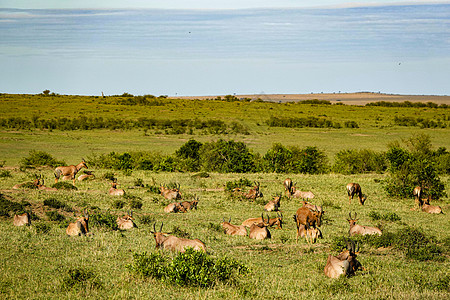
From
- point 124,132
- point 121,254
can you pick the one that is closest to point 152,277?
point 121,254

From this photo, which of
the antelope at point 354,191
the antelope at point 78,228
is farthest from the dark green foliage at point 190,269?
the antelope at point 354,191

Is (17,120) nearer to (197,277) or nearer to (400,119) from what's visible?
(400,119)

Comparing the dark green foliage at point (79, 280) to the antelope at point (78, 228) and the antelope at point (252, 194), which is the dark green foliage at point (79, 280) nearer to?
the antelope at point (78, 228)

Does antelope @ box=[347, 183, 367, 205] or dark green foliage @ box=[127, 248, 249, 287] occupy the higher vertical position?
dark green foliage @ box=[127, 248, 249, 287]

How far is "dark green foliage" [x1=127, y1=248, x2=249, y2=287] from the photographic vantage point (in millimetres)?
8789

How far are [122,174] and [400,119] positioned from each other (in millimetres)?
69003

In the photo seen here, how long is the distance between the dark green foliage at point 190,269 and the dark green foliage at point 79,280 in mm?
787

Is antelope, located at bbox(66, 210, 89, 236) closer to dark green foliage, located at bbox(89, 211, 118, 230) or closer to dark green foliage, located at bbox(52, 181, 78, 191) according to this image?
dark green foliage, located at bbox(89, 211, 118, 230)

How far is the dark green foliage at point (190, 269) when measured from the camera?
28.8ft

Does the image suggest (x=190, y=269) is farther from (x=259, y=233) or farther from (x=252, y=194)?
(x=252, y=194)

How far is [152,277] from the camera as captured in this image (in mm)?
9117

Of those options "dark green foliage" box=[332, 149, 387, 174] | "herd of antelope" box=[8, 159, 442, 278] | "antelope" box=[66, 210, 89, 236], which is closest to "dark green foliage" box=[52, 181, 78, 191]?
"herd of antelope" box=[8, 159, 442, 278]

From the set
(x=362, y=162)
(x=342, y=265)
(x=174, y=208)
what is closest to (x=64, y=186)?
(x=174, y=208)

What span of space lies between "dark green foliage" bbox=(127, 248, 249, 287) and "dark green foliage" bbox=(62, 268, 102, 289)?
2.58 ft
